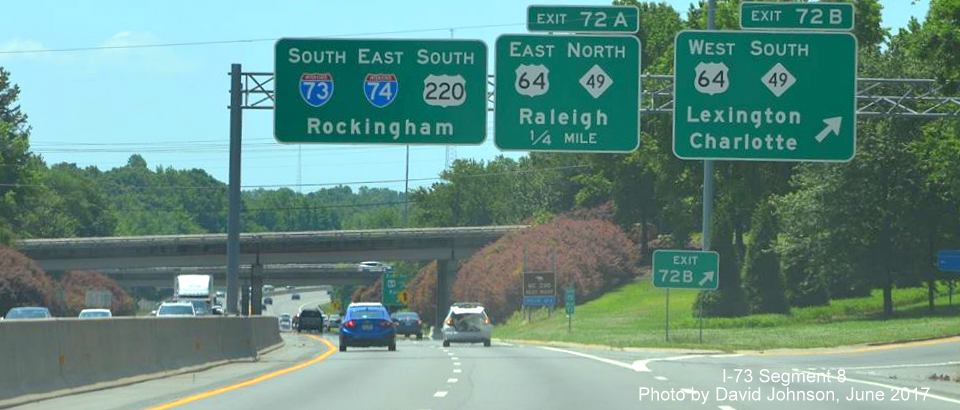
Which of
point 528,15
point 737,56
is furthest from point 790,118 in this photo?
point 528,15

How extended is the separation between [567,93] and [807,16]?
5.06 meters

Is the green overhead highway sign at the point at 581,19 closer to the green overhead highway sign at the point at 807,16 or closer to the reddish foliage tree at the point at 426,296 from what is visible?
the green overhead highway sign at the point at 807,16

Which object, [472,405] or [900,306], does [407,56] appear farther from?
[900,306]

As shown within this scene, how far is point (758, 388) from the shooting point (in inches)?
867

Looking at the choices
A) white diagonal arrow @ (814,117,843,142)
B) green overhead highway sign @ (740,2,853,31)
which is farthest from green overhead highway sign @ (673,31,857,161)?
green overhead highway sign @ (740,2,853,31)

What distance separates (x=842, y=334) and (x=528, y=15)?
2566cm

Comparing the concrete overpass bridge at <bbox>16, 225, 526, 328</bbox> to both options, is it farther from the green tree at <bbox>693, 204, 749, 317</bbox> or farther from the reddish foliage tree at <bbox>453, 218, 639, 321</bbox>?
the green tree at <bbox>693, 204, 749, 317</bbox>

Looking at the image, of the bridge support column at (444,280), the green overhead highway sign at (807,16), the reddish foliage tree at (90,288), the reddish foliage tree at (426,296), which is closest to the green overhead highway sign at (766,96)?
the green overhead highway sign at (807,16)

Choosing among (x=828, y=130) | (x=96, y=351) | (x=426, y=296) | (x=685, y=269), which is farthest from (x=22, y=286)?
(x=828, y=130)

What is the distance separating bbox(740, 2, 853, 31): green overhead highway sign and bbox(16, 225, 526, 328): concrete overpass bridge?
7030cm

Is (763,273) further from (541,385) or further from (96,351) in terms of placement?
(96,351)

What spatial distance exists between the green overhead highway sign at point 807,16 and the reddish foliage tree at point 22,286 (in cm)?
5739

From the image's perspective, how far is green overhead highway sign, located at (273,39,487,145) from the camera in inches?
1066

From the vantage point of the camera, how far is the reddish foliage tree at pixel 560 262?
8881 cm
